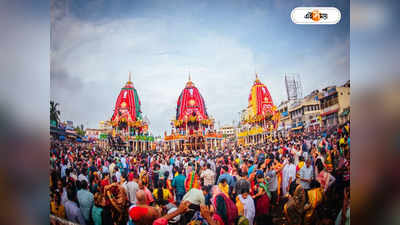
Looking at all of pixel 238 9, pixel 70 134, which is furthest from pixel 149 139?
pixel 238 9

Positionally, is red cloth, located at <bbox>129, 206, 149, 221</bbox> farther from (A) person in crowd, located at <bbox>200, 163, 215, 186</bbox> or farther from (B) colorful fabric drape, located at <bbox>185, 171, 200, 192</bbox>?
(A) person in crowd, located at <bbox>200, 163, 215, 186</bbox>

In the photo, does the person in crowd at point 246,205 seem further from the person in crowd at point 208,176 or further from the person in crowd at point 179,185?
the person in crowd at point 179,185

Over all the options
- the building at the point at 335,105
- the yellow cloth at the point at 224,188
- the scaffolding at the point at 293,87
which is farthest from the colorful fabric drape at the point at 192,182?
the building at the point at 335,105

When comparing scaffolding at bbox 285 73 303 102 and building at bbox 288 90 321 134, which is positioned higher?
scaffolding at bbox 285 73 303 102

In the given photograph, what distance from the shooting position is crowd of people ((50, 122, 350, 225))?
291cm

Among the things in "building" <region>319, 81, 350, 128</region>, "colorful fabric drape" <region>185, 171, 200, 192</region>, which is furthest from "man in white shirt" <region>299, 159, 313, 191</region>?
"colorful fabric drape" <region>185, 171, 200, 192</region>

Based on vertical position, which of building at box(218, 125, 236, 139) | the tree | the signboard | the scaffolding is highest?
the scaffolding

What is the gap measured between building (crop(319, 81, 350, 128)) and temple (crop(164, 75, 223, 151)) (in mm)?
1240

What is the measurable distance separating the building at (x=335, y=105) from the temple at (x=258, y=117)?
0.54 m

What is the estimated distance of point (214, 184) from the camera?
293cm

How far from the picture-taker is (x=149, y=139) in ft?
10.1

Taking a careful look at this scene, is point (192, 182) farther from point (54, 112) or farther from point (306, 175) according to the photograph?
point (54, 112)

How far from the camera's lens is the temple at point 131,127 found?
3018 mm
